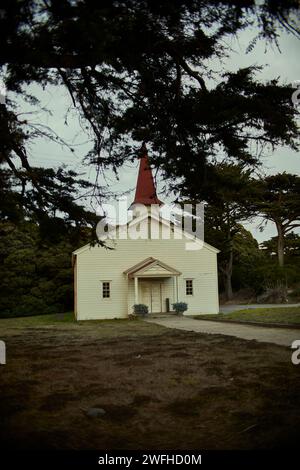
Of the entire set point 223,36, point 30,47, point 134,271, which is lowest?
point 134,271

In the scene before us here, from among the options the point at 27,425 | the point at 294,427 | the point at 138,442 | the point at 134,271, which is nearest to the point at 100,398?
the point at 27,425

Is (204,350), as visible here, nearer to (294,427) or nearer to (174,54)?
(294,427)

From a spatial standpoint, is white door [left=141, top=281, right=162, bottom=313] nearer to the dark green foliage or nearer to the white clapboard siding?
the white clapboard siding

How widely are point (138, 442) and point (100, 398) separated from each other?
5.65ft

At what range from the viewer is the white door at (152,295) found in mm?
28578

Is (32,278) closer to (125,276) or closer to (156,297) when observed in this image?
(125,276)

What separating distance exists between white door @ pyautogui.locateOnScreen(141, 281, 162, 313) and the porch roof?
175cm

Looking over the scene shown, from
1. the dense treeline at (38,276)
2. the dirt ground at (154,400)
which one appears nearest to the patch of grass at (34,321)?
the dense treeline at (38,276)

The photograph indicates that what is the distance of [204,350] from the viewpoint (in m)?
9.53

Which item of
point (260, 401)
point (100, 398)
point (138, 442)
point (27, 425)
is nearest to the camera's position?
point (138, 442)

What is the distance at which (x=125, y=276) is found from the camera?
27.8 m

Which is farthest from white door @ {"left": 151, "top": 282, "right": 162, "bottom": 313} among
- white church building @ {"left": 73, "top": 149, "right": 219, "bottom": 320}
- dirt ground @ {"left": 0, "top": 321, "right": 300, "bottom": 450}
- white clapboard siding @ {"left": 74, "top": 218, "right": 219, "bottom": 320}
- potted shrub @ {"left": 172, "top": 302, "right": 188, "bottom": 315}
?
dirt ground @ {"left": 0, "top": 321, "right": 300, "bottom": 450}

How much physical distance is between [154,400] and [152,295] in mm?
23454

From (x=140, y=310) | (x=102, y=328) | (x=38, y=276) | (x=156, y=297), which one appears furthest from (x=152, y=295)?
(x=38, y=276)
